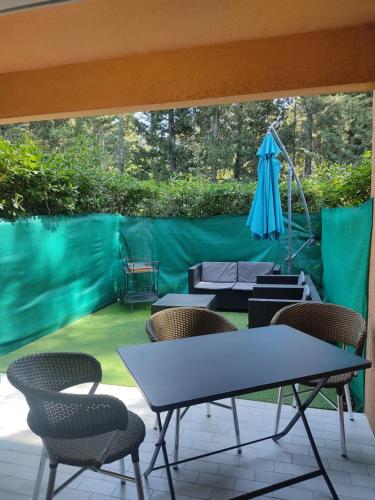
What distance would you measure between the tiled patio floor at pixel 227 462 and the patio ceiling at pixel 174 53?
85.0 inches

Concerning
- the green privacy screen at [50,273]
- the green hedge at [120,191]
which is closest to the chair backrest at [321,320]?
the green hedge at [120,191]

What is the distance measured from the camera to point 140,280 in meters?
6.82

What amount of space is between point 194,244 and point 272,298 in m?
2.70

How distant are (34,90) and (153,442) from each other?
Answer: 98.3 inches

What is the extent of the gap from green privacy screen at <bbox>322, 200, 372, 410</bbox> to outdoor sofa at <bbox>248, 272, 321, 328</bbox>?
319mm

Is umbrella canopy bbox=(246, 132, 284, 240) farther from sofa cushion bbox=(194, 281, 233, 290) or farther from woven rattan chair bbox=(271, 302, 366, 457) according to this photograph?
woven rattan chair bbox=(271, 302, 366, 457)

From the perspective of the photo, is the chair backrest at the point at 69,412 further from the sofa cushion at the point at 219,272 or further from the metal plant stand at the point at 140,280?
the sofa cushion at the point at 219,272

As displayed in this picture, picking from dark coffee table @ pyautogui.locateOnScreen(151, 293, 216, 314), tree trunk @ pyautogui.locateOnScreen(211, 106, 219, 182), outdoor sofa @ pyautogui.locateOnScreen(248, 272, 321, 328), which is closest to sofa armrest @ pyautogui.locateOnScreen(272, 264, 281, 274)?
outdoor sofa @ pyautogui.locateOnScreen(248, 272, 321, 328)

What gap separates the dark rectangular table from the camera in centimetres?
147

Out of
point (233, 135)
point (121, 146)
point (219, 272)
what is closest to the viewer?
point (219, 272)

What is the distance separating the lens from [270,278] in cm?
521

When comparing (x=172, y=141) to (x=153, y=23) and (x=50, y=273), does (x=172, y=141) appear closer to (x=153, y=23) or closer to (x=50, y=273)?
(x=50, y=273)

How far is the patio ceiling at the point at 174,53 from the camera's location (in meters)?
1.98

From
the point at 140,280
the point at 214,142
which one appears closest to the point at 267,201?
the point at 140,280
